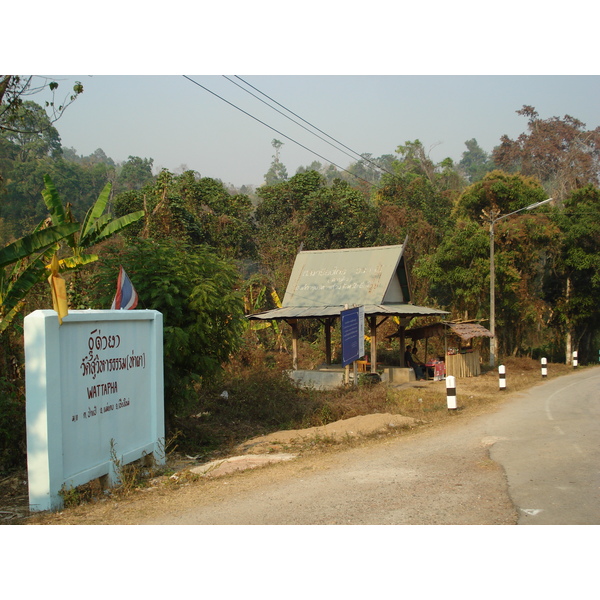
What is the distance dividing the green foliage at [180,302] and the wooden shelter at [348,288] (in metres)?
9.82

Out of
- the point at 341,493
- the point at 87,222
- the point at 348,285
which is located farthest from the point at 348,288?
the point at 341,493

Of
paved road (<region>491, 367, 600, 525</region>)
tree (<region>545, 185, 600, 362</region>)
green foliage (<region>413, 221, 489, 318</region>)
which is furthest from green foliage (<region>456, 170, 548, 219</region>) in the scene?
paved road (<region>491, 367, 600, 525</region>)

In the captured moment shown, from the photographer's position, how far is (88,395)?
848 centimetres

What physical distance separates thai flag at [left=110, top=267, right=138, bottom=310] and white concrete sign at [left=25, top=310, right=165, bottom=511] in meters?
0.34

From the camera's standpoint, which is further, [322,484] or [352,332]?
[352,332]

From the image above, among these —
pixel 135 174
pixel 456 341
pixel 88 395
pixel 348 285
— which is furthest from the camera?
pixel 135 174

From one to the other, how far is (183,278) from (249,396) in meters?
5.33

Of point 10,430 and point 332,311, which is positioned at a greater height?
point 332,311

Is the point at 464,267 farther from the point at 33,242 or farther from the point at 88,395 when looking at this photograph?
the point at 33,242

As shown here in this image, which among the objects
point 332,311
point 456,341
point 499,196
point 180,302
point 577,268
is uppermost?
point 499,196

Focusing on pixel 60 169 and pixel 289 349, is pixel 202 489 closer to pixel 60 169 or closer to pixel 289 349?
pixel 289 349

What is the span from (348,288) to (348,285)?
0.60 ft

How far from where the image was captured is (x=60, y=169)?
58656 millimetres

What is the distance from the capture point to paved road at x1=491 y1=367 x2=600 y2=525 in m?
6.95
